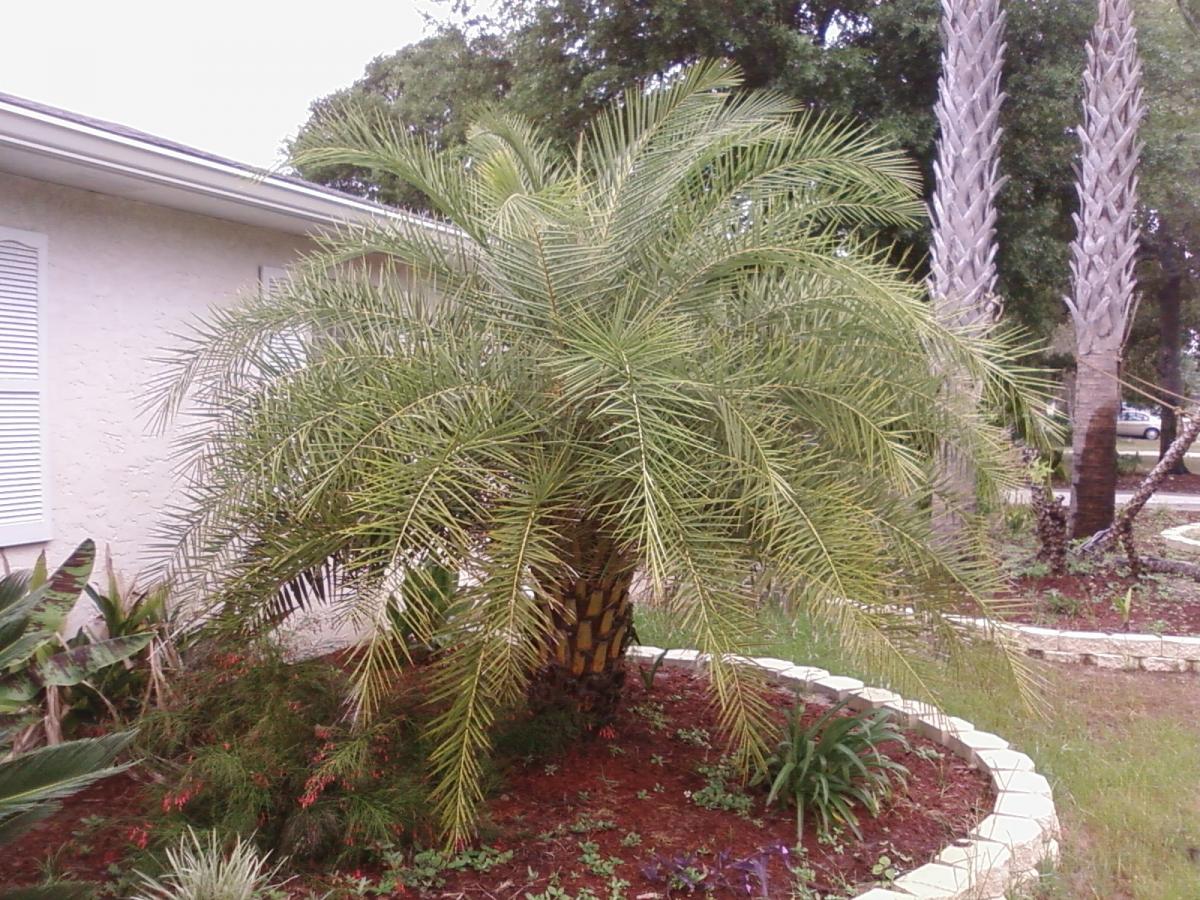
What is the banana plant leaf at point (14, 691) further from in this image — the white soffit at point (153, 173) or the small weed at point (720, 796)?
the small weed at point (720, 796)

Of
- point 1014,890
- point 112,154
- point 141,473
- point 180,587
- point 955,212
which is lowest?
point 1014,890

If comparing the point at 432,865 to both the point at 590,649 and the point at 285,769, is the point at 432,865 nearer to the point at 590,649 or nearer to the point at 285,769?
the point at 285,769

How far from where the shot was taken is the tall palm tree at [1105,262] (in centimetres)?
961

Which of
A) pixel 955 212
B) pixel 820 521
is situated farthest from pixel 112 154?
pixel 955 212

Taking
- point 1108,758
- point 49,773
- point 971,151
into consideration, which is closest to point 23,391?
point 49,773

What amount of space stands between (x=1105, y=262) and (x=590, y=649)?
778cm

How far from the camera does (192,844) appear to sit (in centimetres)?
336

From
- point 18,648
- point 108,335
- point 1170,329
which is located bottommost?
point 18,648

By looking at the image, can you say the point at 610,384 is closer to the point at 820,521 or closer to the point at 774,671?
the point at 820,521

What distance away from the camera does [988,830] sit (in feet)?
12.8

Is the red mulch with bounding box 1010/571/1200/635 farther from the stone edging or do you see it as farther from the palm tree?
the palm tree

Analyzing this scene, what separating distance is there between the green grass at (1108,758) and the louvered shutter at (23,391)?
3281mm

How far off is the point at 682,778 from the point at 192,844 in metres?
2.04

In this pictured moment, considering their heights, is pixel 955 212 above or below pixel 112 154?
above
